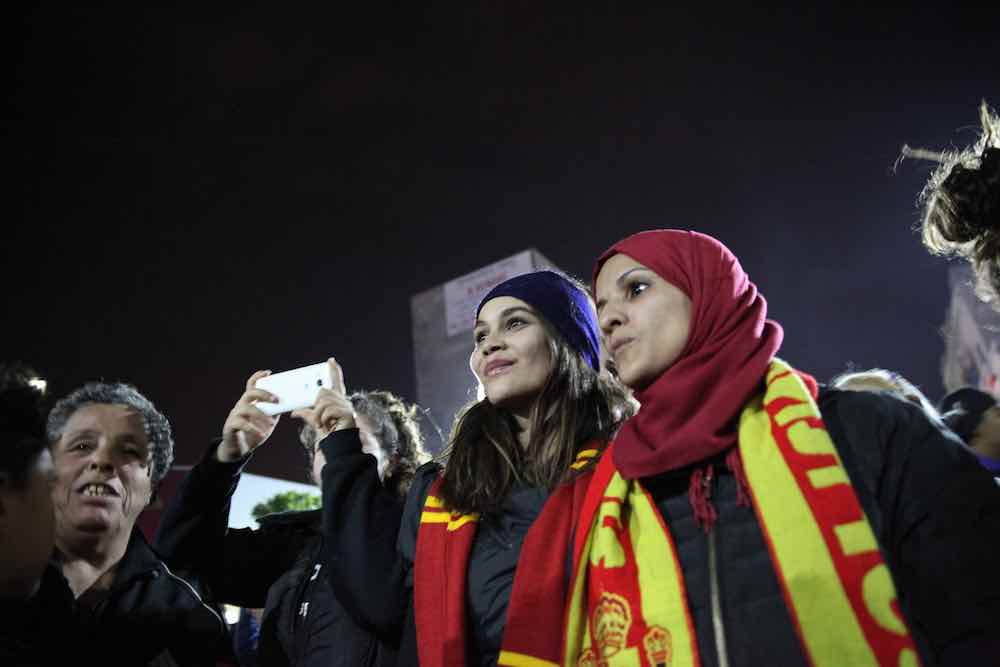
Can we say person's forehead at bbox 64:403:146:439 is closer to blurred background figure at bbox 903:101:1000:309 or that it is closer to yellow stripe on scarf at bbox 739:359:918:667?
yellow stripe on scarf at bbox 739:359:918:667

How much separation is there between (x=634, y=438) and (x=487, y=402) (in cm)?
88

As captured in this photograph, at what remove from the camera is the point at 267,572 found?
11.1 ft

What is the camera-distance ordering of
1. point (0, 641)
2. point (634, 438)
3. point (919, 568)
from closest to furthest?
point (0, 641), point (919, 568), point (634, 438)

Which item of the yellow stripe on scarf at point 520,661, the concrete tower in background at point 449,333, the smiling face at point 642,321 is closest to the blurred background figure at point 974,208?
the smiling face at point 642,321

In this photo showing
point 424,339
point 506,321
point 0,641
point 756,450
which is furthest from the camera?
point 424,339

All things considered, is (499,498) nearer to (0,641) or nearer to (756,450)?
(756,450)

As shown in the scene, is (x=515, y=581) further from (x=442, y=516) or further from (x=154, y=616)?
(x=154, y=616)

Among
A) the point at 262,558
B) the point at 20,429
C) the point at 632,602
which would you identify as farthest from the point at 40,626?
the point at 262,558

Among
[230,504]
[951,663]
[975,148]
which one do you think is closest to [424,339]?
[230,504]

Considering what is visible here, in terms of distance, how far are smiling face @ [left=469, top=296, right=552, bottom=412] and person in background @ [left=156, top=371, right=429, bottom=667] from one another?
52cm

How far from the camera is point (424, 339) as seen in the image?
11883 millimetres

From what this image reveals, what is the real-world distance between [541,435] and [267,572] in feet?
4.89

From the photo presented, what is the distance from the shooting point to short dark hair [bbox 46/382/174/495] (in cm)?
265

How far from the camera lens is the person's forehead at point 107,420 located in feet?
8.49
